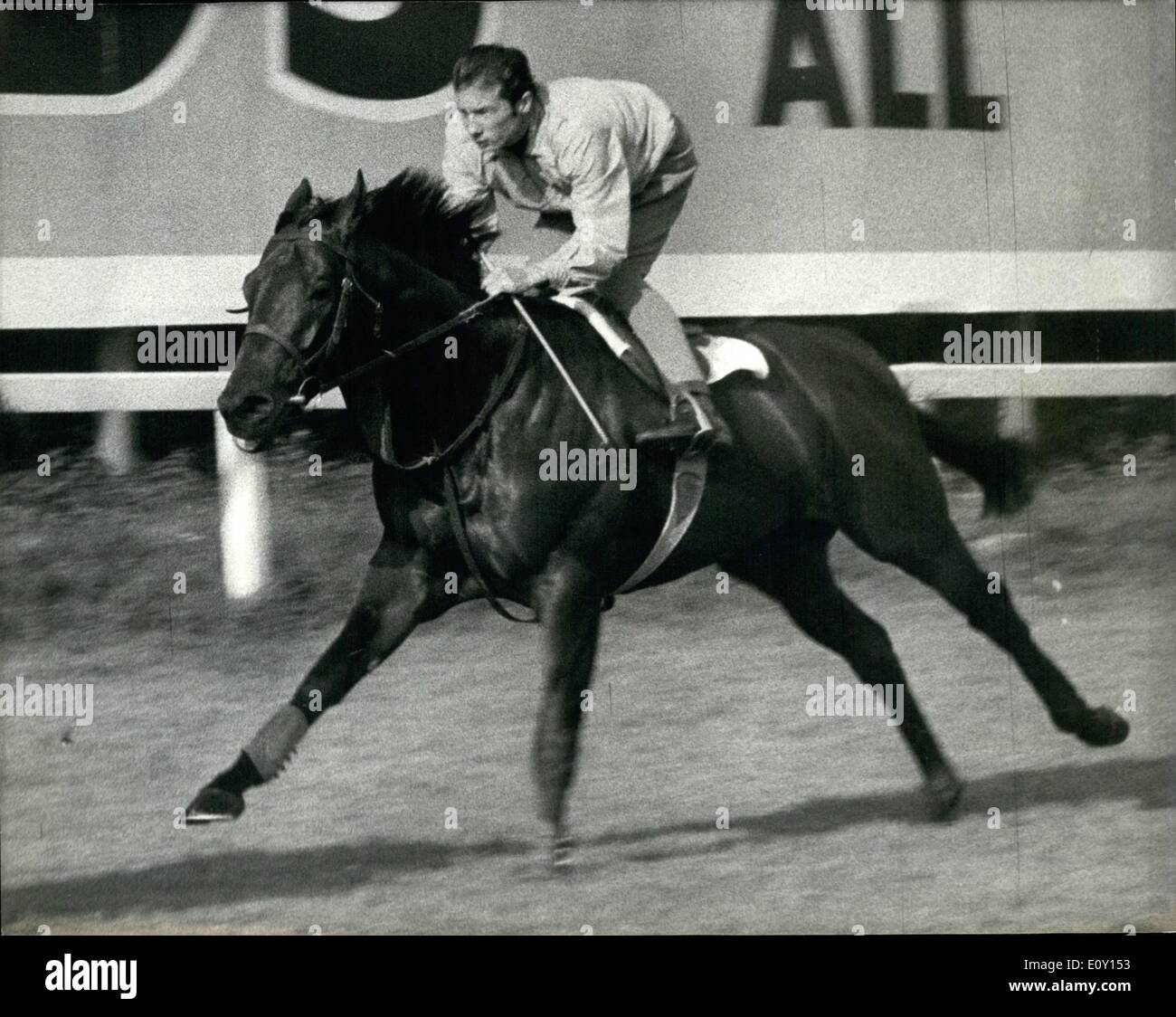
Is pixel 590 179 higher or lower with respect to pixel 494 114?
lower

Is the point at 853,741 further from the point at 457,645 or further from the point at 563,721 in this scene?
the point at 457,645

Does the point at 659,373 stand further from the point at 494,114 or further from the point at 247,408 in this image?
the point at 247,408

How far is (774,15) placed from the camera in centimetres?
548

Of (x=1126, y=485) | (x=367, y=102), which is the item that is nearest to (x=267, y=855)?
(x=367, y=102)

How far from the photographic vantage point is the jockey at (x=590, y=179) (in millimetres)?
5219

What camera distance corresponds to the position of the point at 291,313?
16.5 feet

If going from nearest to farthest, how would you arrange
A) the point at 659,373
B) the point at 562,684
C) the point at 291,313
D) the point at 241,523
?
the point at 291,313 → the point at 659,373 → the point at 562,684 → the point at 241,523

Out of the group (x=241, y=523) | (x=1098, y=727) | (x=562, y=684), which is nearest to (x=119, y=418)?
(x=241, y=523)

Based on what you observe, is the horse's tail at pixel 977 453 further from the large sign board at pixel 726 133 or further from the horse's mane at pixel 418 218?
the horse's mane at pixel 418 218

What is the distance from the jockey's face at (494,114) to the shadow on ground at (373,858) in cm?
218

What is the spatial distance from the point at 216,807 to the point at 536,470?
1488 millimetres

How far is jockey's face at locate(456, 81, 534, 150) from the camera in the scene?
5273mm

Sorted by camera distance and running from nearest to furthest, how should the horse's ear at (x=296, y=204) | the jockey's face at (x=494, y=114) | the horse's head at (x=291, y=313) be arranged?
the horse's head at (x=291, y=313), the horse's ear at (x=296, y=204), the jockey's face at (x=494, y=114)

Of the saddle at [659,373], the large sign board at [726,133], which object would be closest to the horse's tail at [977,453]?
the large sign board at [726,133]
